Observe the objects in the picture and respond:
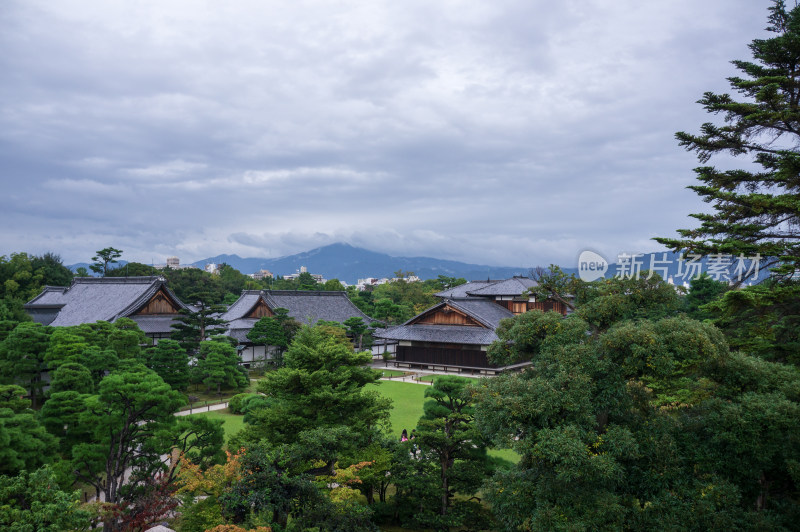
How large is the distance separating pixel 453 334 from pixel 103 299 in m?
27.6

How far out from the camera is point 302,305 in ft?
148

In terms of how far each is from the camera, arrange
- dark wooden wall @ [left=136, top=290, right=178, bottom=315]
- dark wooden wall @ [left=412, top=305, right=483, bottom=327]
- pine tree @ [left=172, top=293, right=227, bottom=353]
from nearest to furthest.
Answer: pine tree @ [left=172, top=293, right=227, bottom=353] < dark wooden wall @ [left=136, top=290, right=178, bottom=315] < dark wooden wall @ [left=412, top=305, right=483, bottom=327]

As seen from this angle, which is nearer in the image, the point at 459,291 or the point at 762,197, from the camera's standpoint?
the point at 762,197

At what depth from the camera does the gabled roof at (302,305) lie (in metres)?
43.3

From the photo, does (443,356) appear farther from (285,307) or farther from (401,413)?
(401,413)

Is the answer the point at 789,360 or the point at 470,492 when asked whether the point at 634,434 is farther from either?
the point at 789,360

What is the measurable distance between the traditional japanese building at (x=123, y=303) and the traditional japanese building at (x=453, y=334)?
664 inches

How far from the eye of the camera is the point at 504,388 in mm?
9539

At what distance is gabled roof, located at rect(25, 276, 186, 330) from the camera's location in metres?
34.4

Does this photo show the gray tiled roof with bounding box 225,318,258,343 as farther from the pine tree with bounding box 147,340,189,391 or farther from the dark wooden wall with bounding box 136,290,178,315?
the pine tree with bounding box 147,340,189,391

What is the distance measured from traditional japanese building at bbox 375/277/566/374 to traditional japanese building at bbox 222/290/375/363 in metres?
5.96

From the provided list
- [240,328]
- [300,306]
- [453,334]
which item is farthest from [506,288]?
[240,328]

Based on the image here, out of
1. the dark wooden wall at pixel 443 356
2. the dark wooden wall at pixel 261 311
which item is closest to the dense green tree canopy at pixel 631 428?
the dark wooden wall at pixel 443 356

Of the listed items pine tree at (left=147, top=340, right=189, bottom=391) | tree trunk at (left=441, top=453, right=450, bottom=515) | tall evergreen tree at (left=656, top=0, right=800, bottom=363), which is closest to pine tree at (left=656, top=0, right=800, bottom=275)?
tall evergreen tree at (left=656, top=0, right=800, bottom=363)
